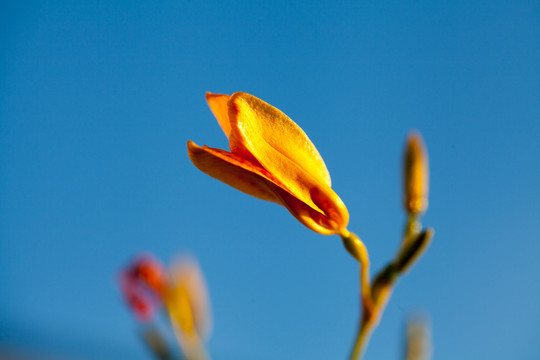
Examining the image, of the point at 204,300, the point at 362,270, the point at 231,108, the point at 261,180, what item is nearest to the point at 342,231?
the point at 362,270

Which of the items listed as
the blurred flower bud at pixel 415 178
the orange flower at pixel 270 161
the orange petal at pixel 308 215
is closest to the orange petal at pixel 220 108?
the orange flower at pixel 270 161

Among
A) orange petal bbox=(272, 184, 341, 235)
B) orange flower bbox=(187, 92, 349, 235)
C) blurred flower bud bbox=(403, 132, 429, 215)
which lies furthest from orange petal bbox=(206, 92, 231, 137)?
blurred flower bud bbox=(403, 132, 429, 215)

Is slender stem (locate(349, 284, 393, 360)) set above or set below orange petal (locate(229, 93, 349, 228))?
below

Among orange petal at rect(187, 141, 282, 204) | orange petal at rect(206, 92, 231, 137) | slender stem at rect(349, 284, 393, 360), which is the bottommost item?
slender stem at rect(349, 284, 393, 360)

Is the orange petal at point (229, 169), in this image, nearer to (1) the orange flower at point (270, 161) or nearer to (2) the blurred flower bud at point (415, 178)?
(1) the orange flower at point (270, 161)

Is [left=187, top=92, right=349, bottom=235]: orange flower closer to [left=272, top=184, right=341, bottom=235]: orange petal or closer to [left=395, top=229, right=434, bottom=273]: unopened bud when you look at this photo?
[left=272, top=184, right=341, bottom=235]: orange petal

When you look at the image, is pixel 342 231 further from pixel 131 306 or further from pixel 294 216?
pixel 131 306
